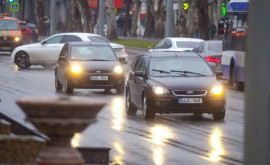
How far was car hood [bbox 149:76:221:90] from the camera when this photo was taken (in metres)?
18.4

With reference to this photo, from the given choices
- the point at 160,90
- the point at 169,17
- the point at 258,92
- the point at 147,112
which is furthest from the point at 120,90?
the point at 169,17

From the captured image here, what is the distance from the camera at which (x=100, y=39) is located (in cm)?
3909

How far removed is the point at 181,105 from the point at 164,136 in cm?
261

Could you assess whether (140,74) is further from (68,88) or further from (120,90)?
(120,90)

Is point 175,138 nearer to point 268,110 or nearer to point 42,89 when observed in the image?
point 268,110

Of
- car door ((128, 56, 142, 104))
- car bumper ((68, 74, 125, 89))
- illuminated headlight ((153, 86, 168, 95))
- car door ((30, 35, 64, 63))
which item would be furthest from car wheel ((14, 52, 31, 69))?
illuminated headlight ((153, 86, 168, 95))

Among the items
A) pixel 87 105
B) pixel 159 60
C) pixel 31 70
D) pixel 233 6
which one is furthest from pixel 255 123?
pixel 31 70

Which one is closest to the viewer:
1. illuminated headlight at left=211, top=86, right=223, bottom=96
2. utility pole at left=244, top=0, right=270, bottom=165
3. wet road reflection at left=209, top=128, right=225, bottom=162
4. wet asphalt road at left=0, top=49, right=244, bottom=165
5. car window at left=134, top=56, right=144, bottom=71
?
utility pole at left=244, top=0, right=270, bottom=165

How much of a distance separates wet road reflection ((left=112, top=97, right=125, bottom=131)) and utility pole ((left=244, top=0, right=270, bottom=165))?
31.1 ft

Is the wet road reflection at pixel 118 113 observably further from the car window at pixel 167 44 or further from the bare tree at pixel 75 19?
the bare tree at pixel 75 19

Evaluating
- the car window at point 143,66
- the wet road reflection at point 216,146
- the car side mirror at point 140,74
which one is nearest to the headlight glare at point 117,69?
the car window at point 143,66

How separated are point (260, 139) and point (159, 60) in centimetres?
1231

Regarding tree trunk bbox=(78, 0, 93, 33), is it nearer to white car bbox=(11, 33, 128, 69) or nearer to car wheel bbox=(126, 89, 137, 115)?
white car bbox=(11, 33, 128, 69)

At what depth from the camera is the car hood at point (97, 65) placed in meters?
25.5
